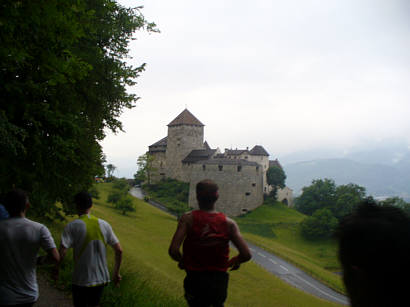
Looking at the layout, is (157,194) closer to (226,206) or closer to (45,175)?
(226,206)

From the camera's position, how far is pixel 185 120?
75.6 m

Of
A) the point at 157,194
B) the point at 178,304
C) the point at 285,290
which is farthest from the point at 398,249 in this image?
the point at 157,194

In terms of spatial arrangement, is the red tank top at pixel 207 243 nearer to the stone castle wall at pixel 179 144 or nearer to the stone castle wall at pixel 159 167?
the stone castle wall at pixel 179 144

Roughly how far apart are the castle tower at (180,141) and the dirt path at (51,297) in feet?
210

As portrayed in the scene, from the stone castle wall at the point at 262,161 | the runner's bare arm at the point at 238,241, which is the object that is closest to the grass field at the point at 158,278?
the runner's bare arm at the point at 238,241

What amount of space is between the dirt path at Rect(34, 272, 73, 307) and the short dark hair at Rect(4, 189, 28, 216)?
396cm

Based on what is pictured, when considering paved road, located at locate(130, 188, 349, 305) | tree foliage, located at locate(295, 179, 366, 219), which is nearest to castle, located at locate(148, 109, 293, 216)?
tree foliage, located at locate(295, 179, 366, 219)

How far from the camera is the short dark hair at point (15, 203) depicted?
178 inches

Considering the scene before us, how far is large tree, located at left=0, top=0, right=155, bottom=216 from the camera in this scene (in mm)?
7781

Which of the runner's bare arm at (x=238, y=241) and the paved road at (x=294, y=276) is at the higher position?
the runner's bare arm at (x=238, y=241)

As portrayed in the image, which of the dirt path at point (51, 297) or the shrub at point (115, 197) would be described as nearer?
the dirt path at point (51, 297)

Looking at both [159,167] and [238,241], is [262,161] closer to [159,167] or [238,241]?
[159,167]

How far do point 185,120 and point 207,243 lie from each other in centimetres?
7182

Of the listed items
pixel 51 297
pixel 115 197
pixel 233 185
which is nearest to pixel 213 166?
pixel 233 185
